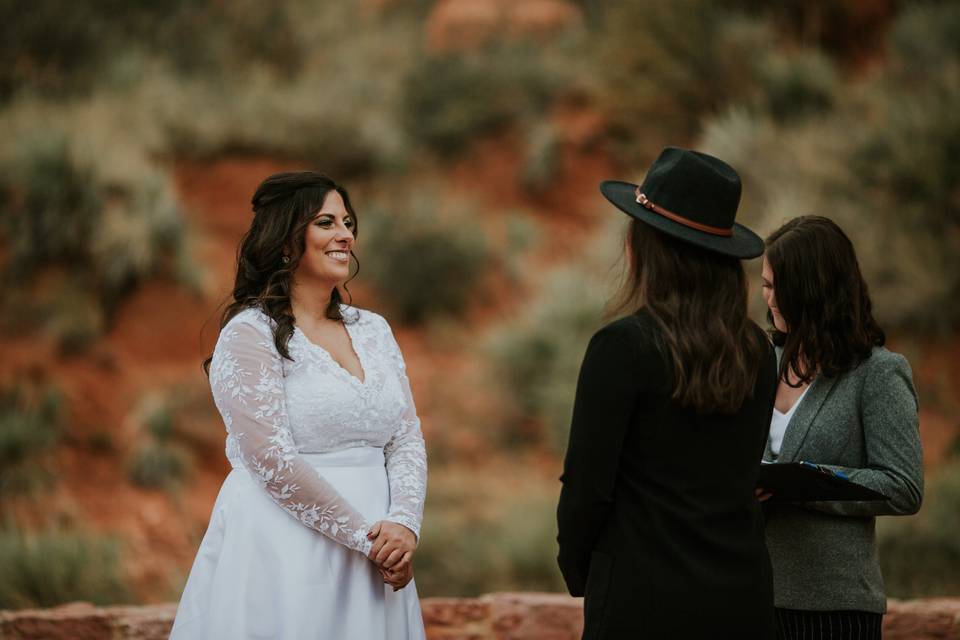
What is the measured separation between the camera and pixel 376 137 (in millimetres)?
14352

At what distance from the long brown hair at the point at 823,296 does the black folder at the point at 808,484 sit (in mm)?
347

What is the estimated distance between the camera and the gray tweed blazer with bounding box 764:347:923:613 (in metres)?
2.59

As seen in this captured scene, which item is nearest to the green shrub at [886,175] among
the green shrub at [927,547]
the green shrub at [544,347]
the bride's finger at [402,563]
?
the green shrub at [544,347]

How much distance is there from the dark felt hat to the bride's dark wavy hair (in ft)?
3.42

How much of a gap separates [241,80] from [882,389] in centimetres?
1447

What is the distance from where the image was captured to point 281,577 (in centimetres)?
265

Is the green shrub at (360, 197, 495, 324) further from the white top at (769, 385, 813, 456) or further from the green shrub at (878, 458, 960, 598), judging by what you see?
the white top at (769, 385, 813, 456)

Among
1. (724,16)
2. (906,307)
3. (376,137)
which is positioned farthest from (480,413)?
(724,16)

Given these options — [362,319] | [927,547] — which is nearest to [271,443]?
[362,319]

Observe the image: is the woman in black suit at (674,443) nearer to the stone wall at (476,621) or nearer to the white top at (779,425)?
the white top at (779,425)

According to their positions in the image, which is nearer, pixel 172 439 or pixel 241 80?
pixel 172 439

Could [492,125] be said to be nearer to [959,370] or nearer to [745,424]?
[959,370]

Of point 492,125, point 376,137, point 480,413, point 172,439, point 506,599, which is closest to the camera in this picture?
point 506,599

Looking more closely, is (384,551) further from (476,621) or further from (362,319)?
(476,621)
